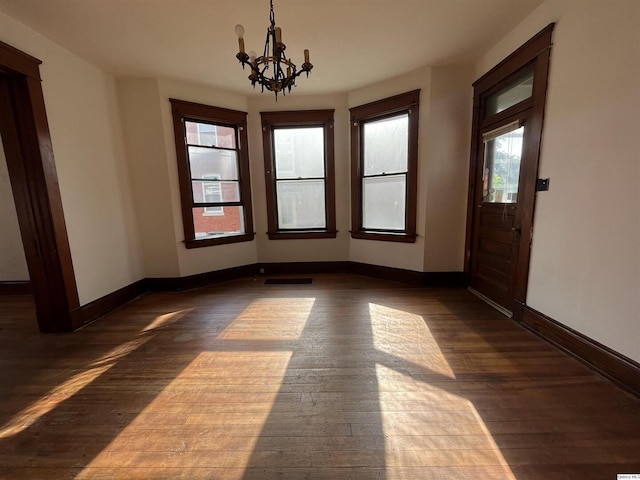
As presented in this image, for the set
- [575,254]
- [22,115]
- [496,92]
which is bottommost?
[575,254]

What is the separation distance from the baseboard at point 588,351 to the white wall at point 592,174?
6 centimetres

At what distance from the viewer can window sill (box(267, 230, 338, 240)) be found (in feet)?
14.5

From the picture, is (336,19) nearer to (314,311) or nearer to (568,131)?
(568,131)

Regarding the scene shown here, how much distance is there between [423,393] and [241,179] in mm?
3615

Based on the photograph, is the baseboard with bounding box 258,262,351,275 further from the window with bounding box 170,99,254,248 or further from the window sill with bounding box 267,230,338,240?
the window with bounding box 170,99,254,248

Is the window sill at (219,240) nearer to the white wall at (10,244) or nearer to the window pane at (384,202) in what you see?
the window pane at (384,202)

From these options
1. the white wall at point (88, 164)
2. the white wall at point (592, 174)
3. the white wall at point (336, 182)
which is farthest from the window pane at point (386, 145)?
the white wall at point (88, 164)

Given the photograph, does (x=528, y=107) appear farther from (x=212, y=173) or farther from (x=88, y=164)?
(x=88, y=164)

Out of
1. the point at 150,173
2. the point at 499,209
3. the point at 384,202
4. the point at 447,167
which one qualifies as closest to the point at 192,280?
the point at 150,173

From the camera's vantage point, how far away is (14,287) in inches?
150

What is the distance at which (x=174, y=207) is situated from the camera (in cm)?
370

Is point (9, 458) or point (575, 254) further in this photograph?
point (575, 254)

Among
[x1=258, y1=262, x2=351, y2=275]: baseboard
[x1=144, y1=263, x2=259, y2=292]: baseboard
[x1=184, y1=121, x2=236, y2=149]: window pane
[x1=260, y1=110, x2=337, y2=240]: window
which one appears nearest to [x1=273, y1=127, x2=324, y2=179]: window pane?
[x1=260, y1=110, x2=337, y2=240]: window

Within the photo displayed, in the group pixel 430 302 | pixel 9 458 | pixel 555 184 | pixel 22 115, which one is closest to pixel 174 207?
pixel 22 115
